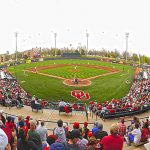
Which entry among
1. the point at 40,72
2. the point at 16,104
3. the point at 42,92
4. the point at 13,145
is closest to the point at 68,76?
the point at 40,72

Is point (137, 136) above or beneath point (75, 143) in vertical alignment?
beneath

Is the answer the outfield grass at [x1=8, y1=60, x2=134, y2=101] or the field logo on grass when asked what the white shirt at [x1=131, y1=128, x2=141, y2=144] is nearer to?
the outfield grass at [x1=8, y1=60, x2=134, y2=101]

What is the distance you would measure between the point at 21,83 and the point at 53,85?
211 inches

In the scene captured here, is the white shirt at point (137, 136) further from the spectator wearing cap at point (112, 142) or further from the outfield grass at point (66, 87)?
the outfield grass at point (66, 87)

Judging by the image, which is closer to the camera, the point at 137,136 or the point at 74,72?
the point at 137,136

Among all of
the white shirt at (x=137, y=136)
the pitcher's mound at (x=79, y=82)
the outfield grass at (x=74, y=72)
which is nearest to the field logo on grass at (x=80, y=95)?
the pitcher's mound at (x=79, y=82)

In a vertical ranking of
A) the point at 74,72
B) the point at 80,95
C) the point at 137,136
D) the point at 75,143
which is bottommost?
the point at 80,95

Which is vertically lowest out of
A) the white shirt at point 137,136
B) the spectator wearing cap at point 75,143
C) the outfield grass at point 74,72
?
the outfield grass at point 74,72

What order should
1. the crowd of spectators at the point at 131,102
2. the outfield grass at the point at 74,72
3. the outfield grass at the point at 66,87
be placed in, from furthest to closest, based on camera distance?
the outfield grass at the point at 74,72
the outfield grass at the point at 66,87
the crowd of spectators at the point at 131,102

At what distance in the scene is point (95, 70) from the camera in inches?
2208

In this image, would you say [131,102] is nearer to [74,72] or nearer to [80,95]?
[80,95]

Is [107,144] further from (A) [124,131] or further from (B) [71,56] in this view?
(B) [71,56]

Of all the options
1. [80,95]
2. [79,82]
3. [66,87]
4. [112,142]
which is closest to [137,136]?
[112,142]

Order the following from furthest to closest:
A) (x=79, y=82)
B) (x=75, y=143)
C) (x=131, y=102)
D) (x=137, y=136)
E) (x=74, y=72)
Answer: (x=74, y=72), (x=79, y=82), (x=131, y=102), (x=137, y=136), (x=75, y=143)
